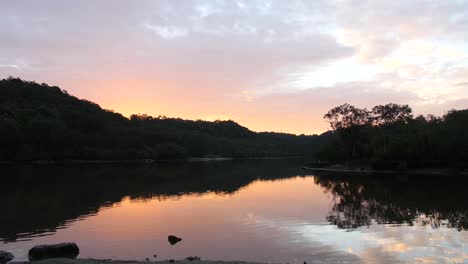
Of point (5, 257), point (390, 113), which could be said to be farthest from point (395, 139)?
point (5, 257)

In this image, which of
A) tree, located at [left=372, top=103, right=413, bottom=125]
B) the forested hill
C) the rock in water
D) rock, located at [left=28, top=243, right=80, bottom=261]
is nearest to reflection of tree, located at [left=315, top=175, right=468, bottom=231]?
the rock in water

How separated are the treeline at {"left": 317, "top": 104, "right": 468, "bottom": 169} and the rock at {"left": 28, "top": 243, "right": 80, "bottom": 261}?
68005mm

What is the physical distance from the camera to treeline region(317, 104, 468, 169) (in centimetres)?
7488

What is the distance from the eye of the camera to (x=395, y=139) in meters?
82.9

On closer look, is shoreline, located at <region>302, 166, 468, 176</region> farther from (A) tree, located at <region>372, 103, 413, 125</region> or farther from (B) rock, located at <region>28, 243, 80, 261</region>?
(B) rock, located at <region>28, 243, 80, 261</region>

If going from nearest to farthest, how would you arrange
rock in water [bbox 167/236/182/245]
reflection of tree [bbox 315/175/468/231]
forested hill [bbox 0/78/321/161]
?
rock in water [bbox 167/236/182/245], reflection of tree [bbox 315/175/468/231], forested hill [bbox 0/78/321/161]

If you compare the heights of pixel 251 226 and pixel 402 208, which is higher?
pixel 251 226

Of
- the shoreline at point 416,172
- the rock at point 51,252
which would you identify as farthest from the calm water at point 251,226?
the shoreline at point 416,172

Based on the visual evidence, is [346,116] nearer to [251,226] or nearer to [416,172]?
[416,172]

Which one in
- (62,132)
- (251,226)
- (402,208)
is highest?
(62,132)

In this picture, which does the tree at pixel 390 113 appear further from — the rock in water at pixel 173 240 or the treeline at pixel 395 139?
the rock in water at pixel 173 240

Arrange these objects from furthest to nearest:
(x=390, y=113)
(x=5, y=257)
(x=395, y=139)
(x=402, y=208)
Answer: (x=390, y=113) < (x=395, y=139) < (x=402, y=208) < (x=5, y=257)

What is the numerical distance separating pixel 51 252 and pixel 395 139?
7551 centimetres

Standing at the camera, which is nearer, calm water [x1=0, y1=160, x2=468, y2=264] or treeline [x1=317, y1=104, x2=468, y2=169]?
calm water [x1=0, y1=160, x2=468, y2=264]
